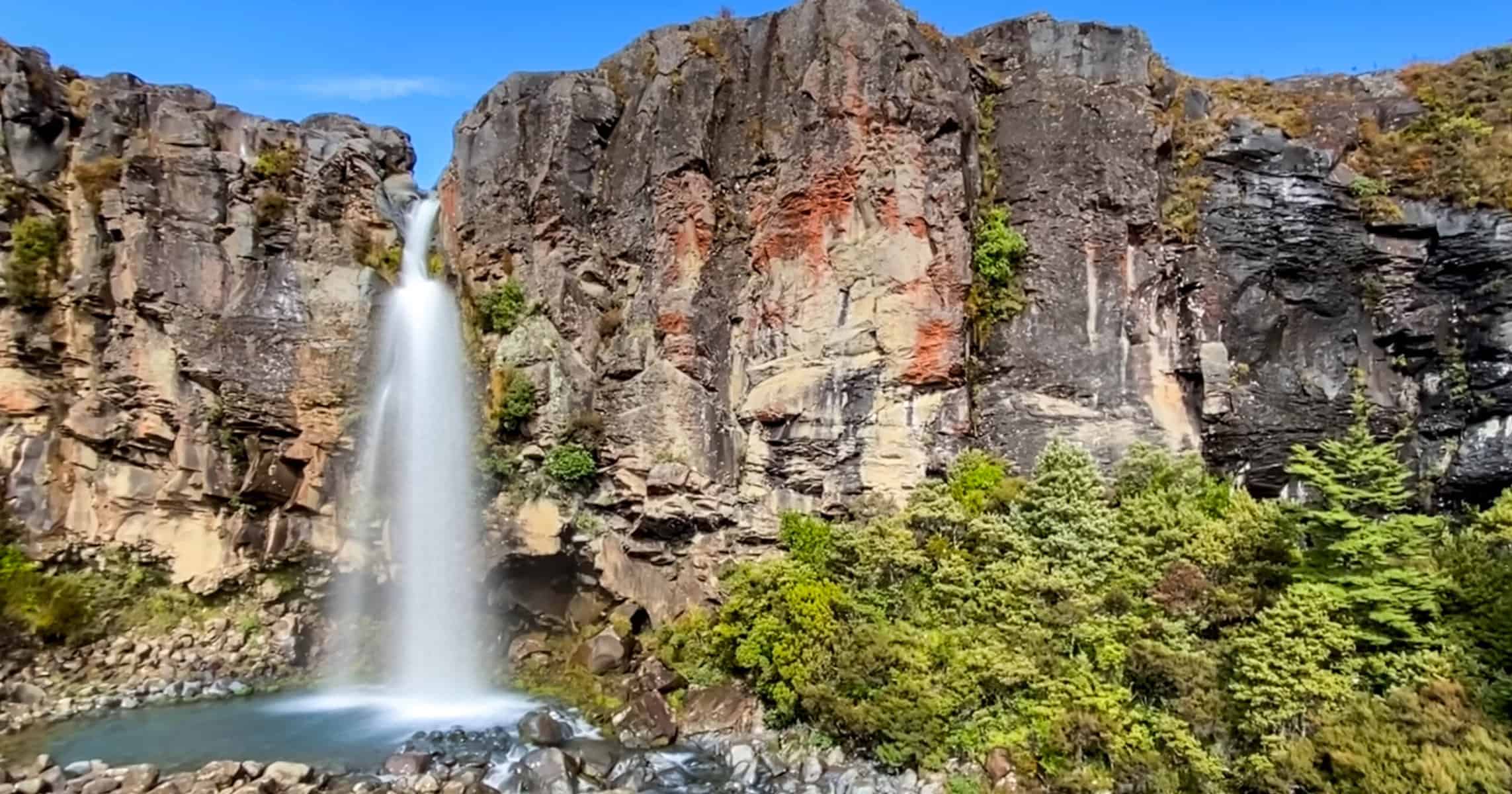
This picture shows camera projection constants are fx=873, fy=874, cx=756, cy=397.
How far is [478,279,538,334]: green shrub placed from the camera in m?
21.1

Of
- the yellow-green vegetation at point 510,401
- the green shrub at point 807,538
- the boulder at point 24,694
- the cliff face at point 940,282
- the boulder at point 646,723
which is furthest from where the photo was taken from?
the yellow-green vegetation at point 510,401

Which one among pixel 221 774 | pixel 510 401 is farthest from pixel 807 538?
pixel 221 774

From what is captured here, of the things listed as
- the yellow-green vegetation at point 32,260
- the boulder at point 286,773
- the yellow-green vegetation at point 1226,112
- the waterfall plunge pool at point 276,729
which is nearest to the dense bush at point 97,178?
the yellow-green vegetation at point 32,260

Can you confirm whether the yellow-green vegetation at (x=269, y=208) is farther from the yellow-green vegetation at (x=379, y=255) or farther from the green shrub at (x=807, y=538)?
the green shrub at (x=807, y=538)

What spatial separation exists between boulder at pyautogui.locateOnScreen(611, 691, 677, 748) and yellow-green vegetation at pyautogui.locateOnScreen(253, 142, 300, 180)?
52.7 ft

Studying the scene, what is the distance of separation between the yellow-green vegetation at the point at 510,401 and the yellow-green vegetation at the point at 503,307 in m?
1.18

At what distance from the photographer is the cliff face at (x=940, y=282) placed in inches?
699

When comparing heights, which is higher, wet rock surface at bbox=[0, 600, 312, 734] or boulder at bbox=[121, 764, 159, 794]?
wet rock surface at bbox=[0, 600, 312, 734]

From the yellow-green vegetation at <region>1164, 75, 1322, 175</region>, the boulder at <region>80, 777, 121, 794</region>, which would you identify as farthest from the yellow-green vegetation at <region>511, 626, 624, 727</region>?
the yellow-green vegetation at <region>1164, 75, 1322, 175</region>

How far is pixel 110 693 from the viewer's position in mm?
17344

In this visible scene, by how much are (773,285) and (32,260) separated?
1667cm

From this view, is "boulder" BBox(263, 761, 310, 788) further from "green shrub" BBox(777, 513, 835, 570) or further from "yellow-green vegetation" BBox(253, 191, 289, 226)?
"yellow-green vegetation" BBox(253, 191, 289, 226)

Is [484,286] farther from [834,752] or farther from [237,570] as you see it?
[834,752]

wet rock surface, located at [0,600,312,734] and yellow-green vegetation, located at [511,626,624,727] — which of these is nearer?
wet rock surface, located at [0,600,312,734]
